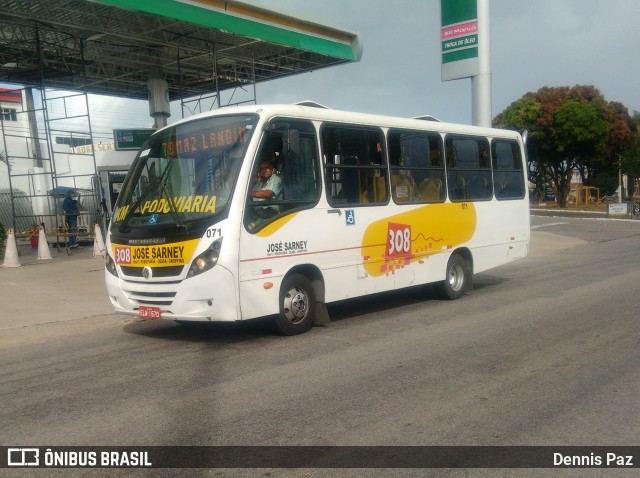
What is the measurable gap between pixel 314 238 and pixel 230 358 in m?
2.01

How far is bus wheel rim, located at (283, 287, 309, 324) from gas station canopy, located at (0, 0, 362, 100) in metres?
8.64

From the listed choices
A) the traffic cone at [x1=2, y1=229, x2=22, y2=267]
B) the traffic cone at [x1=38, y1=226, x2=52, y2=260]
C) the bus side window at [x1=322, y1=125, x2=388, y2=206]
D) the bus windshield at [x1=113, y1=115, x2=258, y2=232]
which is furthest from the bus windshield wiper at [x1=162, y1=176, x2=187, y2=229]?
the traffic cone at [x1=38, y1=226, x2=52, y2=260]

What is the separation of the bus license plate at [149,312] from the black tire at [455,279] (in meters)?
5.23

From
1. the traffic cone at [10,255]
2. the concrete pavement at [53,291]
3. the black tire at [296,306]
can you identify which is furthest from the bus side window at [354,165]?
the traffic cone at [10,255]

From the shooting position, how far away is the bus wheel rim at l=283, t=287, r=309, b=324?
8281 millimetres

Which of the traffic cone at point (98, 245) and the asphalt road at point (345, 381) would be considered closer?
the asphalt road at point (345, 381)

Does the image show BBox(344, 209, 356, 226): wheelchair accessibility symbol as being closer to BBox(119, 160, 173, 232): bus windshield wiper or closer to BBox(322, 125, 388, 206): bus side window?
BBox(322, 125, 388, 206): bus side window

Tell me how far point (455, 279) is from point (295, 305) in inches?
163

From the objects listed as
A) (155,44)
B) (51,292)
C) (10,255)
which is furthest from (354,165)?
(155,44)

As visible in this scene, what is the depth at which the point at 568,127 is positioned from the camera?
1807 inches

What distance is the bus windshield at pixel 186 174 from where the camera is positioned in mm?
7730

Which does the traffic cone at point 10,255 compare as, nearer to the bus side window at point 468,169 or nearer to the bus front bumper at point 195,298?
the bus front bumper at point 195,298

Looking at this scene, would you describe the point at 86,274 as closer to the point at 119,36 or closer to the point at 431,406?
the point at 119,36

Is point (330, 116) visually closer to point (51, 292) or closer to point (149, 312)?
point (149, 312)
